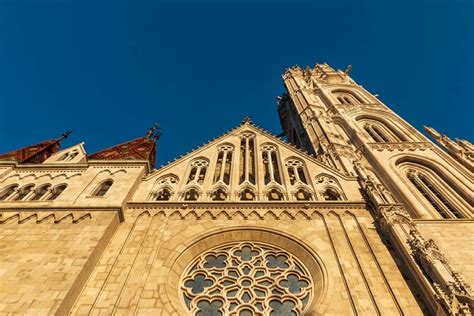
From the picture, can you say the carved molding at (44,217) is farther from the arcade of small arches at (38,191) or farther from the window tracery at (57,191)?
the window tracery at (57,191)

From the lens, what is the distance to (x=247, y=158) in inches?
611

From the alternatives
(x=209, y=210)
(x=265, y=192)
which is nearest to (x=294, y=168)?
(x=265, y=192)

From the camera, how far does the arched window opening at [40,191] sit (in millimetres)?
12836

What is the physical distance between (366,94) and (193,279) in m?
23.1

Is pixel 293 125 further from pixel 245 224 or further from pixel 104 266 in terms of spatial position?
pixel 104 266

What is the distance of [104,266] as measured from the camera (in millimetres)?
9602

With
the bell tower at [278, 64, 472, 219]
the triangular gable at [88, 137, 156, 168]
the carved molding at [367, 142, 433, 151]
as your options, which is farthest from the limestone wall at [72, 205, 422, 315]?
the carved molding at [367, 142, 433, 151]

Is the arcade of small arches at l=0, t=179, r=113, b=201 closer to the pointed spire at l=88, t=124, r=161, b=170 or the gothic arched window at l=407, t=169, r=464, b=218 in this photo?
the pointed spire at l=88, t=124, r=161, b=170

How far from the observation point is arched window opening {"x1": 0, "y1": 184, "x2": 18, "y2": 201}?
12964 millimetres

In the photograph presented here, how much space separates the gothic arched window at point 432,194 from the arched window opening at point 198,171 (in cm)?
909

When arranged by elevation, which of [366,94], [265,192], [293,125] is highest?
[293,125]

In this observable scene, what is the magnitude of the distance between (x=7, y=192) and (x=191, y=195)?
7.04m

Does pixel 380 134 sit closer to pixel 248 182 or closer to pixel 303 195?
pixel 303 195

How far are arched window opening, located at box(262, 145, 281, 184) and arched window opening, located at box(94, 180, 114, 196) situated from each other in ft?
19.9
